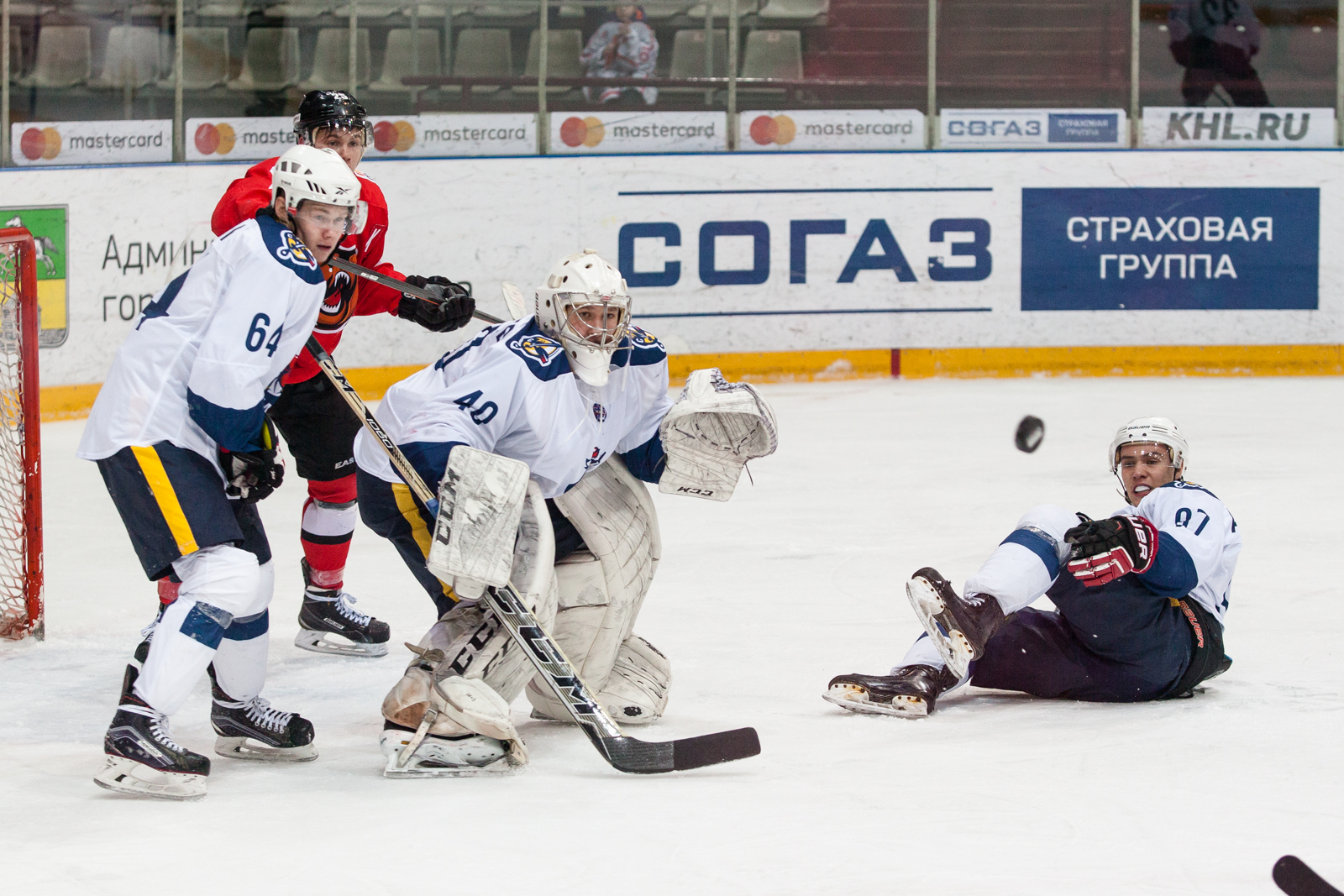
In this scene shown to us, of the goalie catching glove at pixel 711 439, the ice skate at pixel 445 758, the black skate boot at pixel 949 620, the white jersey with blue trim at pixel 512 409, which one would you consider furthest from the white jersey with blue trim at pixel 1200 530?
the ice skate at pixel 445 758

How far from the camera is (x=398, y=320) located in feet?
23.5

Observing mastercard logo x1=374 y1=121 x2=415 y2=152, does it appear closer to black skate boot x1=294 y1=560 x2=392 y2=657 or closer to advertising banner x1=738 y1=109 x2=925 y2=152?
advertising banner x1=738 y1=109 x2=925 y2=152

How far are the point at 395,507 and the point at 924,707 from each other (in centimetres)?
98

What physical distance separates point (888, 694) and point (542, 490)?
0.71 meters

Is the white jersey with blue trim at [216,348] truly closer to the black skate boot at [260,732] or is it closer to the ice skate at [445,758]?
the black skate boot at [260,732]

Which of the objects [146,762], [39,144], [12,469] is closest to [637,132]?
[39,144]

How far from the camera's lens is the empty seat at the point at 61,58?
6.75m

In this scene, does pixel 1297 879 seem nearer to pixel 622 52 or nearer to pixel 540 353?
pixel 540 353

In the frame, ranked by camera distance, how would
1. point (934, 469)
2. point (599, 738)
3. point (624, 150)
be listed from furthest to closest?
point (624, 150), point (934, 469), point (599, 738)

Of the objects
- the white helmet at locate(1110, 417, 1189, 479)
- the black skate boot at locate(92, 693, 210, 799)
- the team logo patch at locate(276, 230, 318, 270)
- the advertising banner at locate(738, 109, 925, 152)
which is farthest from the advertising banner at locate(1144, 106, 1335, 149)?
the black skate boot at locate(92, 693, 210, 799)

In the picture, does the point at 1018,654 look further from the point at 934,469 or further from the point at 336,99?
the point at 934,469

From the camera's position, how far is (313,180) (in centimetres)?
273

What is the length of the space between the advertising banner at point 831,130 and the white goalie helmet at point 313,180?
17.1 ft

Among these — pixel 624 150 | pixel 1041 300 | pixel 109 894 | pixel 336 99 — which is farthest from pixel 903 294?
pixel 109 894
